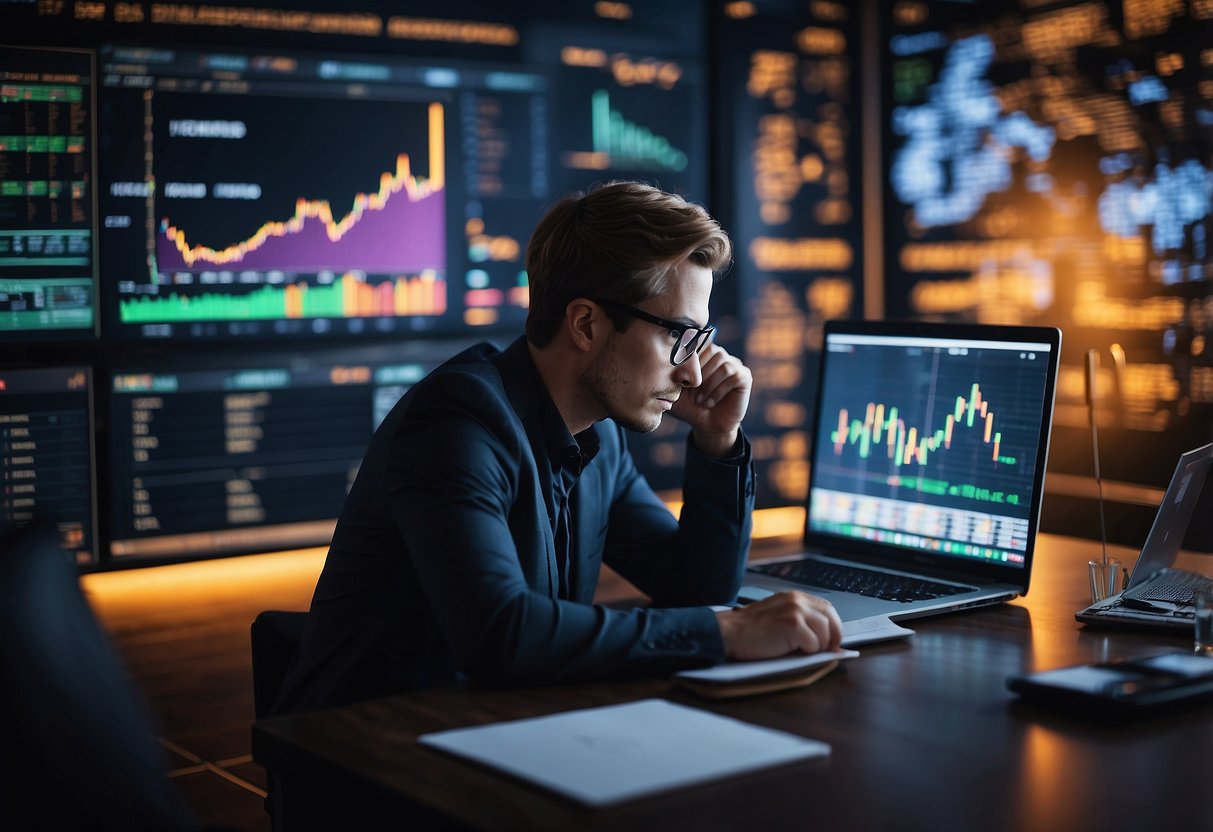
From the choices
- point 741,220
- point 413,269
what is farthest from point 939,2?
point 413,269

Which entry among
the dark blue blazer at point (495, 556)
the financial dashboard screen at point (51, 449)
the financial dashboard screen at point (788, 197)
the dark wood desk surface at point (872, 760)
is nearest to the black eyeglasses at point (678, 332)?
the dark blue blazer at point (495, 556)

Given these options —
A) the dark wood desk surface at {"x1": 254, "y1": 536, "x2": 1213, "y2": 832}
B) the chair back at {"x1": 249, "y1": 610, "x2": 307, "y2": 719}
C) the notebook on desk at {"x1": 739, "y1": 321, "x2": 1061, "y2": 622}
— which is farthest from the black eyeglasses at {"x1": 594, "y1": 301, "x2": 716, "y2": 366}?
the chair back at {"x1": 249, "y1": 610, "x2": 307, "y2": 719}

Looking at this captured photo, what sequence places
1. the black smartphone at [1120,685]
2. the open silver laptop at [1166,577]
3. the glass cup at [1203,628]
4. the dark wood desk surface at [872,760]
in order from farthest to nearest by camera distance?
1. the open silver laptop at [1166,577]
2. the glass cup at [1203,628]
3. the black smartphone at [1120,685]
4. the dark wood desk surface at [872,760]

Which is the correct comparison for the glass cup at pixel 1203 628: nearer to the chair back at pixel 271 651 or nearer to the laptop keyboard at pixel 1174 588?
the laptop keyboard at pixel 1174 588

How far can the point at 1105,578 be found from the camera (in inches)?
74.3

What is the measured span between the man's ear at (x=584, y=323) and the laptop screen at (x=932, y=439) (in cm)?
56

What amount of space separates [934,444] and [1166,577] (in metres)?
0.39

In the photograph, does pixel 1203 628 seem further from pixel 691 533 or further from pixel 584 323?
pixel 584 323

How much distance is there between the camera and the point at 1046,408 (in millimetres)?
1912

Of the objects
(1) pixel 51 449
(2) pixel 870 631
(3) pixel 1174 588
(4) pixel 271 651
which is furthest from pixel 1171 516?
(1) pixel 51 449

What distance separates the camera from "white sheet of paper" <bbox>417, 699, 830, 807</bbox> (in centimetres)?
110

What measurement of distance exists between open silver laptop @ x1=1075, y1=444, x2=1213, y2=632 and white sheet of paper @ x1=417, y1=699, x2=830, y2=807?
27.5 inches

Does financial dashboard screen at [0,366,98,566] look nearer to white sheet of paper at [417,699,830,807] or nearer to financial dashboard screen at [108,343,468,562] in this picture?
financial dashboard screen at [108,343,468,562]

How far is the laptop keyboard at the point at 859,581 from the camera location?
1894mm
